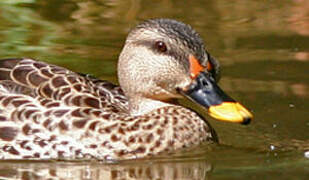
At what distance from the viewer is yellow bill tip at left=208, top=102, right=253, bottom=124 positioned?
26.9ft

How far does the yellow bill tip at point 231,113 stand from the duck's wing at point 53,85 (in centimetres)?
103

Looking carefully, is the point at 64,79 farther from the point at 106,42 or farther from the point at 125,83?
the point at 106,42

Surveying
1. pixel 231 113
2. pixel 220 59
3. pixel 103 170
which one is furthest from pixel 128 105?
pixel 220 59

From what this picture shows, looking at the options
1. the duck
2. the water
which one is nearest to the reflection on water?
the water

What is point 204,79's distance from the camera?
8.55 meters

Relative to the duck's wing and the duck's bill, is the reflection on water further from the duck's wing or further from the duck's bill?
the duck's wing

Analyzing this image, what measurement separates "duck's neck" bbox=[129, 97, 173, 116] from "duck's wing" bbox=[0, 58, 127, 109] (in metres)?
0.17

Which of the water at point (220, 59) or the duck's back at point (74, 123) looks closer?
the water at point (220, 59)

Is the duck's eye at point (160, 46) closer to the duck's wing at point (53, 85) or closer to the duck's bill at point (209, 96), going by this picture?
the duck's bill at point (209, 96)

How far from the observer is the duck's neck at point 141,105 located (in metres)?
8.91

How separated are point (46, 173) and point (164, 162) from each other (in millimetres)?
989

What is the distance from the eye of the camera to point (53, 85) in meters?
8.82

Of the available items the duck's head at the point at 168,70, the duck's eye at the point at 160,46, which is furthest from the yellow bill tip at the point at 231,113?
the duck's eye at the point at 160,46

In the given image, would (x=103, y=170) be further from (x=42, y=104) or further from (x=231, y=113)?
(x=231, y=113)
